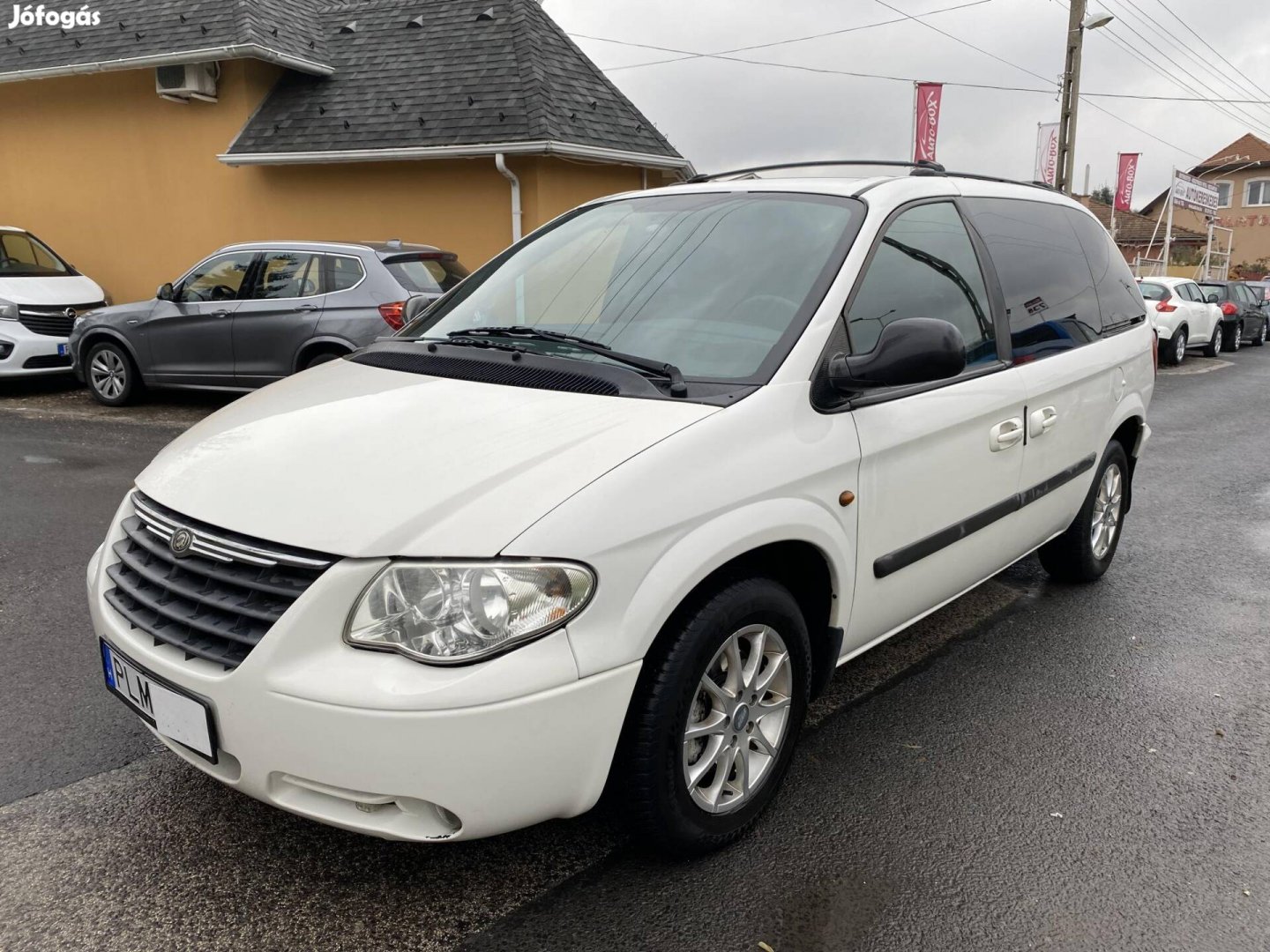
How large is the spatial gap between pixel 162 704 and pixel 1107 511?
171 inches

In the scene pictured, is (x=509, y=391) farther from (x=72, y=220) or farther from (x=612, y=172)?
(x=72, y=220)

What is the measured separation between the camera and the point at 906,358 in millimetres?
2773

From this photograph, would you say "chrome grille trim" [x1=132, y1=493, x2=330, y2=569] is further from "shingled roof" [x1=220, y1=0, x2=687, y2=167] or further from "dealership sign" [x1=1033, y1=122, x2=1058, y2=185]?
"dealership sign" [x1=1033, y1=122, x2=1058, y2=185]

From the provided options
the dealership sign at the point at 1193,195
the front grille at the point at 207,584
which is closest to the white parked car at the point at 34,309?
the front grille at the point at 207,584

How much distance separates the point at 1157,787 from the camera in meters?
3.14

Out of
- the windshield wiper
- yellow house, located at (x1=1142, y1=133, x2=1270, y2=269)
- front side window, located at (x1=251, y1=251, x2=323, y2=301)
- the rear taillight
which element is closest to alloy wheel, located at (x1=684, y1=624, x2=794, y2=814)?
the windshield wiper

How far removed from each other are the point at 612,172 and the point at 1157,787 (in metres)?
12.1

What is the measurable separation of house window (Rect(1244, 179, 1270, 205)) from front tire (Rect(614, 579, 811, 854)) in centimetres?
5826

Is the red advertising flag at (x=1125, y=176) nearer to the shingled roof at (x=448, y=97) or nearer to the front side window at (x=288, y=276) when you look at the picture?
the shingled roof at (x=448, y=97)

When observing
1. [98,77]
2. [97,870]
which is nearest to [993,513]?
[97,870]

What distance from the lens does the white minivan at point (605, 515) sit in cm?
217

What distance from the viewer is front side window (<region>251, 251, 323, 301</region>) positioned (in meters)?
9.08

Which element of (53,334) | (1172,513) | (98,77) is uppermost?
(98,77)

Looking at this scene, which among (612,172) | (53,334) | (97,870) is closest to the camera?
(97,870)
